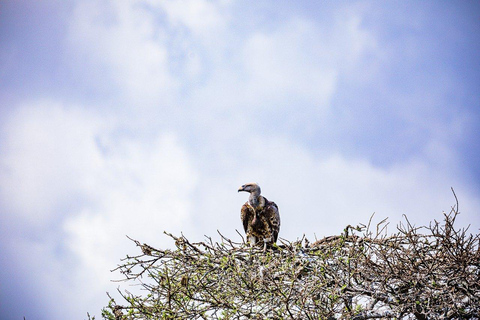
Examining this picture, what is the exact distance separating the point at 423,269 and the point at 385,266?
1.10 ft

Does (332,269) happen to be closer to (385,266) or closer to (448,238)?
(385,266)

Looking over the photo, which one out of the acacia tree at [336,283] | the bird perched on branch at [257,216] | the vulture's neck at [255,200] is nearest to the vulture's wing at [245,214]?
the bird perched on branch at [257,216]

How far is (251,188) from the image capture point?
7840 mm

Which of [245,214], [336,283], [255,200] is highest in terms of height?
[255,200]

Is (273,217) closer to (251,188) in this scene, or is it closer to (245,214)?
(245,214)

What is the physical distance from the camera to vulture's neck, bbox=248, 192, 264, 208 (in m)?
7.73

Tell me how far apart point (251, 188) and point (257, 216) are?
534mm

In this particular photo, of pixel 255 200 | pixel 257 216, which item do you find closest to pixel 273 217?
pixel 257 216

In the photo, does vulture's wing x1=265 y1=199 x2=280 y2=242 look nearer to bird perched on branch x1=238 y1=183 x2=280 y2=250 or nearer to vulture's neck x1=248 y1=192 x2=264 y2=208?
bird perched on branch x1=238 y1=183 x2=280 y2=250

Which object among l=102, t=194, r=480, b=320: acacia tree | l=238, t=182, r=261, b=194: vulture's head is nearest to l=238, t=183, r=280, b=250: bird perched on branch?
l=238, t=182, r=261, b=194: vulture's head

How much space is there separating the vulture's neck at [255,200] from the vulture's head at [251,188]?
6 centimetres

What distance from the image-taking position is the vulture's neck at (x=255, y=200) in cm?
773

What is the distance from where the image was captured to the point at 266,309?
4070 millimetres

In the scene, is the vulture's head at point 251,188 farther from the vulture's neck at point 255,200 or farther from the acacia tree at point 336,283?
the acacia tree at point 336,283
